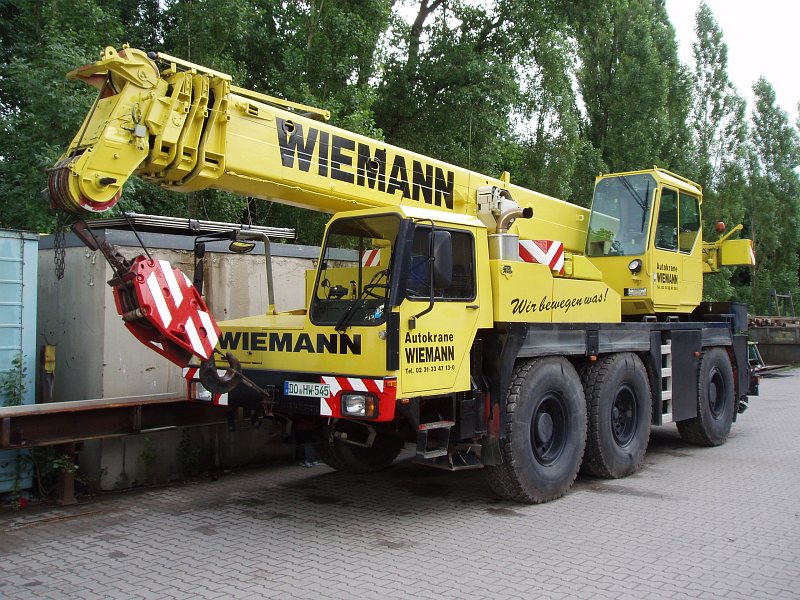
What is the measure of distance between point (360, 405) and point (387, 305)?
2.64ft

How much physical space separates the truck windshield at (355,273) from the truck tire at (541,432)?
1.65 metres

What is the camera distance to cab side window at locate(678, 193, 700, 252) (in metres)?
9.35

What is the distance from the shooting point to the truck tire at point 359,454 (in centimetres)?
759

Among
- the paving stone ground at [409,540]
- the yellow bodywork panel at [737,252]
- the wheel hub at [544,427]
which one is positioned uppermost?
the yellow bodywork panel at [737,252]

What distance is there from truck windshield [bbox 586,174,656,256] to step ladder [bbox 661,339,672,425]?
1.30 m

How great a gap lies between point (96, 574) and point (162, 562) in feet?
1.47

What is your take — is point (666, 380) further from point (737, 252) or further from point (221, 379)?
point (221, 379)

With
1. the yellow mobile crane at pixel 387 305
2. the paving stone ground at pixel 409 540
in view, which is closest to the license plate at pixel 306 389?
the yellow mobile crane at pixel 387 305

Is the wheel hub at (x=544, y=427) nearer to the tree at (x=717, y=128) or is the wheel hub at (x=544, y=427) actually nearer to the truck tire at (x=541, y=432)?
the truck tire at (x=541, y=432)

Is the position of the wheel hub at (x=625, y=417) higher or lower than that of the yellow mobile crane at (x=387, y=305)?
lower

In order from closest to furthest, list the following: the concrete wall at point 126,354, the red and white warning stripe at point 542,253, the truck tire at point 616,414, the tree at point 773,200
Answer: the concrete wall at point 126,354
the red and white warning stripe at point 542,253
the truck tire at point 616,414
the tree at point 773,200

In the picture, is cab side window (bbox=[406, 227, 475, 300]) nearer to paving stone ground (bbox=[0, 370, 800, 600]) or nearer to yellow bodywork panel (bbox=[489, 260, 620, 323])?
yellow bodywork panel (bbox=[489, 260, 620, 323])

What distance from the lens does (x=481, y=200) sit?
7184 millimetres

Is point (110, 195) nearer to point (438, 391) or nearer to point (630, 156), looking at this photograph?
point (438, 391)
